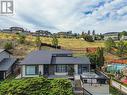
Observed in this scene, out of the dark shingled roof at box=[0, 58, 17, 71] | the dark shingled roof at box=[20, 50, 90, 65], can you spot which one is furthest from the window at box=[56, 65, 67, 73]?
the dark shingled roof at box=[0, 58, 17, 71]

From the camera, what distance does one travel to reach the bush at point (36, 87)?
97.1ft

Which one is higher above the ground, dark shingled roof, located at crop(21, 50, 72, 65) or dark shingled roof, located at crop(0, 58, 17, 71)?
dark shingled roof, located at crop(21, 50, 72, 65)

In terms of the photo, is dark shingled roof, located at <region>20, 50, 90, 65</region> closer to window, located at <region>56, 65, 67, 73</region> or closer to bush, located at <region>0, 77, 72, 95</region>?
window, located at <region>56, 65, 67, 73</region>

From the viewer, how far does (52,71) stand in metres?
52.9

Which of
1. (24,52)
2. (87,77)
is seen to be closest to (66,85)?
(87,77)

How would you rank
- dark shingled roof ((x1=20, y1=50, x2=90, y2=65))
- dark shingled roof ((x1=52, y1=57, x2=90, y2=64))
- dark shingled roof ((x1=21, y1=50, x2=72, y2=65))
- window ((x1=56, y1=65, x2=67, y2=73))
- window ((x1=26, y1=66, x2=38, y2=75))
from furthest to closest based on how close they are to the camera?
dark shingled roof ((x1=52, y1=57, x2=90, y2=64)) → window ((x1=56, y1=65, x2=67, y2=73)) → dark shingled roof ((x1=20, y1=50, x2=90, y2=65)) → dark shingled roof ((x1=21, y1=50, x2=72, y2=65)) → window ((x1=26, y1=66, x2=38, y2=75))

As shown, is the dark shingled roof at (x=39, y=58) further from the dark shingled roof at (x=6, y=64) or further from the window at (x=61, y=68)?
the dark shingled roof at (x=6, y=64)

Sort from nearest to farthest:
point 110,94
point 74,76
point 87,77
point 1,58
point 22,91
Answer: point 22,91 → point 110,94 → point 87,77 → point 74,76 → point 1,58

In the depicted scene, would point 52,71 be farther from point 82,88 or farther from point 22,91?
point 22,91

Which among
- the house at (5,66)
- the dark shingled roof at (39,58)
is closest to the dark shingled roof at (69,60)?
the dark shingled roof at (39,58)

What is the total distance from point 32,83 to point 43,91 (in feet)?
5.76

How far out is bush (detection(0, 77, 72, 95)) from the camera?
1166 inches

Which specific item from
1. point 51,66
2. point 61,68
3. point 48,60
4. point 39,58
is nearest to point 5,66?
point 39,58

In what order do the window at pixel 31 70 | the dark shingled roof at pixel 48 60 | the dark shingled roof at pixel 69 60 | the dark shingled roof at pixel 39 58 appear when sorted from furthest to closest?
the dark shingled roof at pixel 69 60
the dark shingled roof at pixel 48 60
the dark shingled roof at pixel 39 58
the window at pixel 31 70
